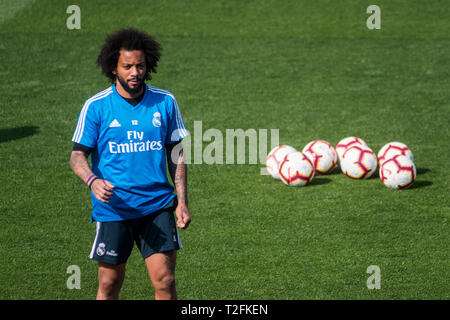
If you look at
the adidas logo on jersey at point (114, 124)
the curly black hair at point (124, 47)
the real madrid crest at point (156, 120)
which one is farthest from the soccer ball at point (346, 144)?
the adidas logo on jersey at point (114, 124)

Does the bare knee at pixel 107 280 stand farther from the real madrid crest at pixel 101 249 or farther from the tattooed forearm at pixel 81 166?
the tattooed forearm at pixel 81 166

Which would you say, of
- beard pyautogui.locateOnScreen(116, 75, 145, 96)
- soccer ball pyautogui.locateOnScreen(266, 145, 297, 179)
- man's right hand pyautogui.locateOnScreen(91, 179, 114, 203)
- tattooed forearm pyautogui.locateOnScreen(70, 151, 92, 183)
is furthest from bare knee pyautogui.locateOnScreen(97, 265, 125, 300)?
soccer ball pyautogui.locateOnScreen(266, 145, 297, 179)

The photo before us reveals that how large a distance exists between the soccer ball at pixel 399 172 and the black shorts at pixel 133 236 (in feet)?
17.7

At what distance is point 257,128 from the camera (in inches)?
518

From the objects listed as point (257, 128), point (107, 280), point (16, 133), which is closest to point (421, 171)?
point (257, 128)

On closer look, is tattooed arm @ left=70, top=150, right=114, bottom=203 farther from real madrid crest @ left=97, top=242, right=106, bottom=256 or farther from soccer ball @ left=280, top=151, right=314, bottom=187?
soccer ball @ left=280, top=151, right=314, bottom=187

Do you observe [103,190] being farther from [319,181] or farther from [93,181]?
[319,181]

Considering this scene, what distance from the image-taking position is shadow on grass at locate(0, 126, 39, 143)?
12.5 meters

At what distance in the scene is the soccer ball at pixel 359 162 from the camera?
10.3m

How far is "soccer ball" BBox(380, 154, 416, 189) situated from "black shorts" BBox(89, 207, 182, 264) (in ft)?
17.7

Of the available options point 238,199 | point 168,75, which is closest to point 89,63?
point 168,75

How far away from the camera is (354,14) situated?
67.8ft

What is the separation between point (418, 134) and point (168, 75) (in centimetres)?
656

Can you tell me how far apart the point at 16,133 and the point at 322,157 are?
6209 mm
